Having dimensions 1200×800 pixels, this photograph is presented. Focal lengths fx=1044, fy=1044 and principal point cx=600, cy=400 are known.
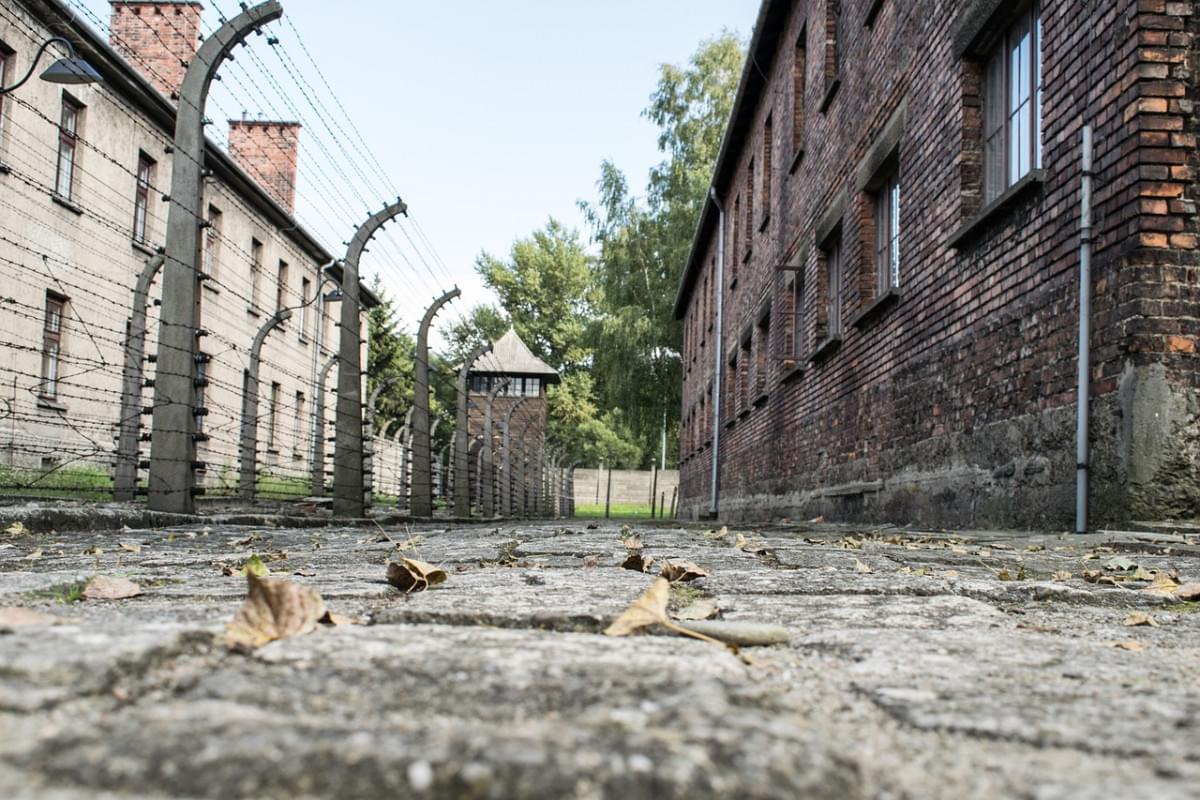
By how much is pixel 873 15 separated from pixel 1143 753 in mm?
9291

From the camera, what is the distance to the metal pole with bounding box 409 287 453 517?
10484 millimetres

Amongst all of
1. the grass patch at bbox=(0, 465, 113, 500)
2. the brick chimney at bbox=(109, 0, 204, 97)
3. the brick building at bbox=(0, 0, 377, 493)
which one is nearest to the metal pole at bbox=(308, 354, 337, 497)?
the brick building at bbox=(0, 0, 377, 493)

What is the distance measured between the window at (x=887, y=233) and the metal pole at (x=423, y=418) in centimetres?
427

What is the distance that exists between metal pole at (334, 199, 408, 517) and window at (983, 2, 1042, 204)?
455cm

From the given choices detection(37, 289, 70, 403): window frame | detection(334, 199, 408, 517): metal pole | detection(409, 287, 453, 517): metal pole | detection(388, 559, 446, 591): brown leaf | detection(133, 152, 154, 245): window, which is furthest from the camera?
detection(133, 152, 154, 245): window

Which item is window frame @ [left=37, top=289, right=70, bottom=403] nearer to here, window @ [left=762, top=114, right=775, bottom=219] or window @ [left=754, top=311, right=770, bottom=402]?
window @ [left=754, top=311, right=770, bottom=402]

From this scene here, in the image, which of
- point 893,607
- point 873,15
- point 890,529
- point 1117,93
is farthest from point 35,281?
point 893,607

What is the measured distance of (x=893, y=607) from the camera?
2.17 meters

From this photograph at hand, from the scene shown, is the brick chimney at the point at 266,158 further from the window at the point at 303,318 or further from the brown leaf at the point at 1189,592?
the brown leaf at the point at 1189,592

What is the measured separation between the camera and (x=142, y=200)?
1795 cm

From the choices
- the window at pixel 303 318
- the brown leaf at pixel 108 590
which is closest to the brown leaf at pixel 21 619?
the brown leaf at pixel 108 590

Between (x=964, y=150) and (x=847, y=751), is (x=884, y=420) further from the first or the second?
(x=847, y=751)

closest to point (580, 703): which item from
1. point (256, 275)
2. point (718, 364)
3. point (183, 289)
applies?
point (183, 289)

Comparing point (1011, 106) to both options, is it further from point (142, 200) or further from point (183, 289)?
point (142, 200)
